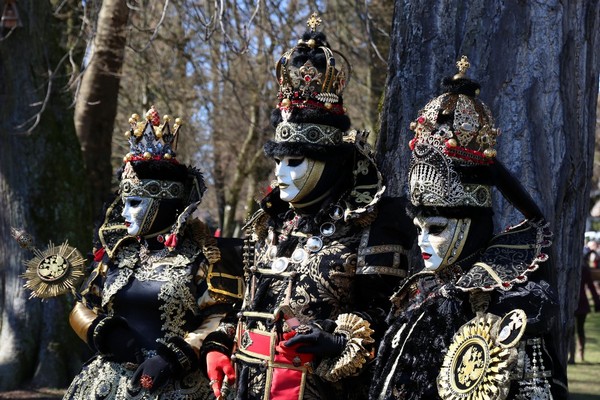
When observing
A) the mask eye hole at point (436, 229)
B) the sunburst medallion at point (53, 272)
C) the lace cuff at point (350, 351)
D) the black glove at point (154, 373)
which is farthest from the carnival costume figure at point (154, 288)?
the mask eye hole at point (436, 229)

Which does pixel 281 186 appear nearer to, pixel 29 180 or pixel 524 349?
pixel 524 349

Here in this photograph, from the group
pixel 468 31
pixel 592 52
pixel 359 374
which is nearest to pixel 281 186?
pixel 359 374

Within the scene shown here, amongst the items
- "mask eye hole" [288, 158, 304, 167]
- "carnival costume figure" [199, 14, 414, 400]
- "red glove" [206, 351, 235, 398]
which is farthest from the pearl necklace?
"red glove" [206, 351, 235, 398]

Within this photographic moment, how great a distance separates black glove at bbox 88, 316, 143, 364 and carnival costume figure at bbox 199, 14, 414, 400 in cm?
80

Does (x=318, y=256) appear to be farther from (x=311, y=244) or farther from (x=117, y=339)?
(x=117, y=339)

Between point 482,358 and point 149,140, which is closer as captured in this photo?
point 482,358

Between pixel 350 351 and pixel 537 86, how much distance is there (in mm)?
1617

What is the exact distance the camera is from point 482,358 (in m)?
3.49

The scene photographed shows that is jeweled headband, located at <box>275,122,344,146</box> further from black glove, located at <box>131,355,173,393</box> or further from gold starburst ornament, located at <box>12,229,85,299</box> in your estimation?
gold starburst ornament, located at <box>12,229,85,299</box>

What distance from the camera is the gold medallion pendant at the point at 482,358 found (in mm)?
3414

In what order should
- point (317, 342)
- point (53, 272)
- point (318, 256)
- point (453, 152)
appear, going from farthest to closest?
point (53, 272), point (318, 256), point (317, 342), point (453, 152)

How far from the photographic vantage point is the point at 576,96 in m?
5.11

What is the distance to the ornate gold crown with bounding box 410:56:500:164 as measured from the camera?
12.5 feet

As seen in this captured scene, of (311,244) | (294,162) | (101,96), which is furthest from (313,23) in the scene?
(101,96)
